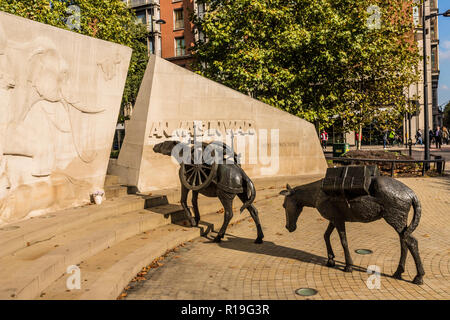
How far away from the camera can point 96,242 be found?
6645mm

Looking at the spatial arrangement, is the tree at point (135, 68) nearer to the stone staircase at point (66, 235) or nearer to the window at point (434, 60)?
the stone staircase at point (66, 235)

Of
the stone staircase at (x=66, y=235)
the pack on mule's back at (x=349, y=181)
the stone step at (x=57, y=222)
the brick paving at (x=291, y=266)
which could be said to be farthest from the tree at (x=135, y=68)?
the pack on mule's back at (x=349, y=181)

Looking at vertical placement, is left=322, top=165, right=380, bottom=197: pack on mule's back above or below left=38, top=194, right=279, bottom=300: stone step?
above

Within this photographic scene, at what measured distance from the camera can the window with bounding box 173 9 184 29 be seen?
4309 cm

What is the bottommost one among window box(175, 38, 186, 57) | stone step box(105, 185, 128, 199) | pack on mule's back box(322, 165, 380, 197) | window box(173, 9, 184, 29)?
stone step box(105, 185, 128, 199)

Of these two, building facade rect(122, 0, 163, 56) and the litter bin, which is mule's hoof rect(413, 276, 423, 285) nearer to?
the litter bin

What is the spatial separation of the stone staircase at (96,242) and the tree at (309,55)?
8872 mm

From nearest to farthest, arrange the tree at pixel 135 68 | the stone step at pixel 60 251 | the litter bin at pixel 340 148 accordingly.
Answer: the stone step at pixel 60 251, the litter bin at pixel 340 148, the tree at pixel 135 68

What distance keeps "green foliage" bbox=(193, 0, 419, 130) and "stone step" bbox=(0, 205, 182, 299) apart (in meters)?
10.6

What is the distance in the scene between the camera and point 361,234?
27.1ft

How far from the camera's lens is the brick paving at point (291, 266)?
5.36m

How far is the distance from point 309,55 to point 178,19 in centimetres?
2981

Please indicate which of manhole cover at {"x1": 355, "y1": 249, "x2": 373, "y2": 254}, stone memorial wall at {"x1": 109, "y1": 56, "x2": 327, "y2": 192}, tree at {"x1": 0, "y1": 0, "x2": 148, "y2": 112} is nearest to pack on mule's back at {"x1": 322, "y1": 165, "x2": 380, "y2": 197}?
manhole cover at {"x1": 355, "y1": 249, "x2": 373, "y2": 254}

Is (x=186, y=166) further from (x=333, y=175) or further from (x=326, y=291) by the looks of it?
(x=326, y=291)
